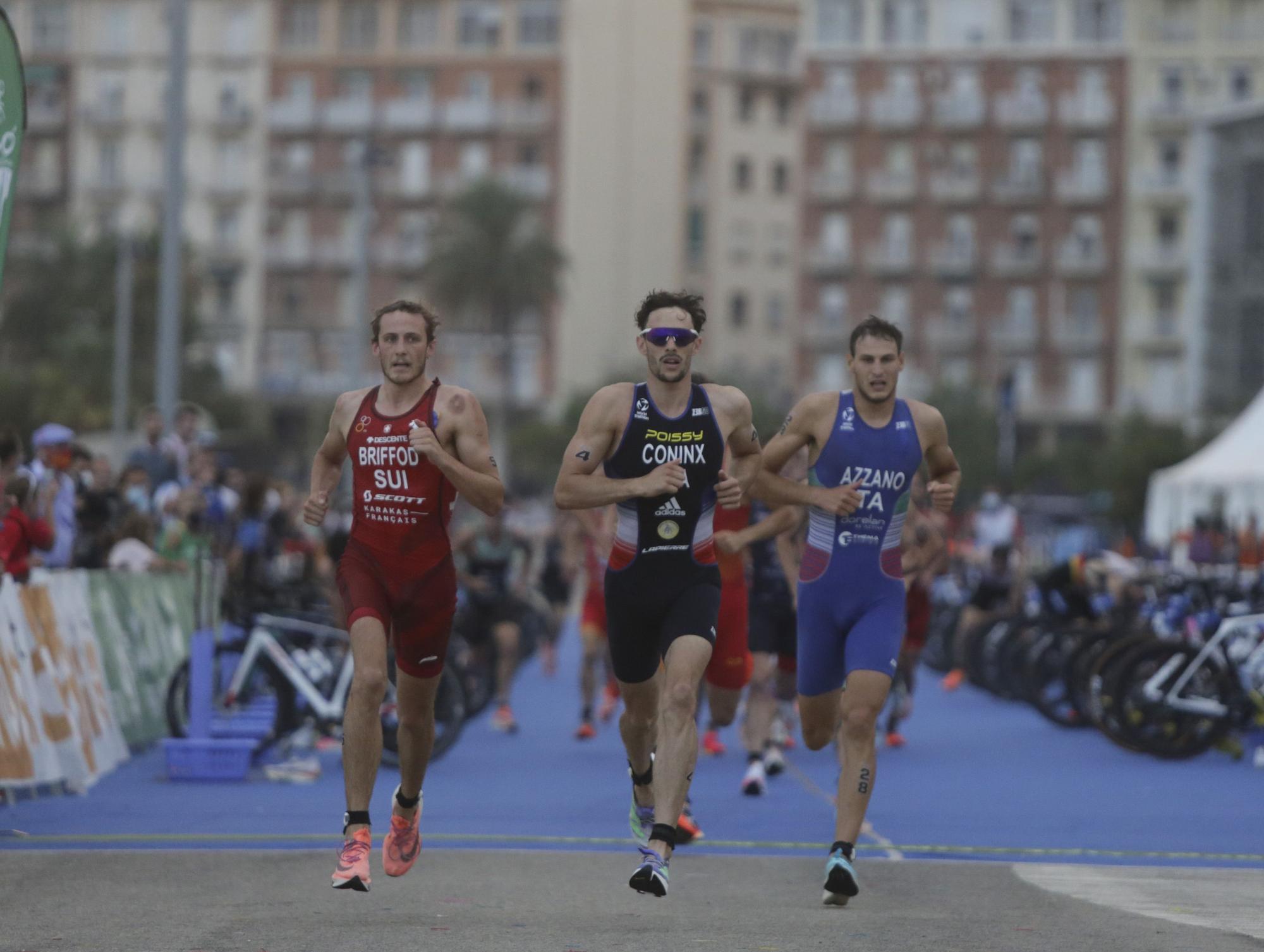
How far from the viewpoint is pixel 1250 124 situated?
49594 mm

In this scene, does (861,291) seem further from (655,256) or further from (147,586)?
(147,586)

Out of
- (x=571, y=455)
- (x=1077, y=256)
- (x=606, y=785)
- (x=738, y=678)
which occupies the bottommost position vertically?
(x=606, y=785)

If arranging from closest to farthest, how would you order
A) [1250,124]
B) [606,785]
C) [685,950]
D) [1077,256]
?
[685,950], [606,785], [1250,124], [1077,256]

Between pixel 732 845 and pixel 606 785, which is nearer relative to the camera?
pixel 732 845

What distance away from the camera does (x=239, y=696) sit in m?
14.5

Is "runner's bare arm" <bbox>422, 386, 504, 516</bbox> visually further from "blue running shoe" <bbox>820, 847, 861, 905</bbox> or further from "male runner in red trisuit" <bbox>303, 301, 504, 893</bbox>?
"blue running shoe" <bbox>820, 847, 861, 905</bbox>

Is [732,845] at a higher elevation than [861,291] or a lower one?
lower

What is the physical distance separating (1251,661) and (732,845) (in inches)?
247

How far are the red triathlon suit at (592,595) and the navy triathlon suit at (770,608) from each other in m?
1.90

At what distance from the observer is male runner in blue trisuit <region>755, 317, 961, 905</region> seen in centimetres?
892

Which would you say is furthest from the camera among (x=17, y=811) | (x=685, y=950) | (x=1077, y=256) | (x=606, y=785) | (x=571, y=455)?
(x=1077, y=256)

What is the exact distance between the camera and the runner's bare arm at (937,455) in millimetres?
9086

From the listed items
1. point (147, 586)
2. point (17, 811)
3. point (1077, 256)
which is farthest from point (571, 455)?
point (1077, 256)

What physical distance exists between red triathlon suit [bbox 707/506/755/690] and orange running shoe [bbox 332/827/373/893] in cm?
266
